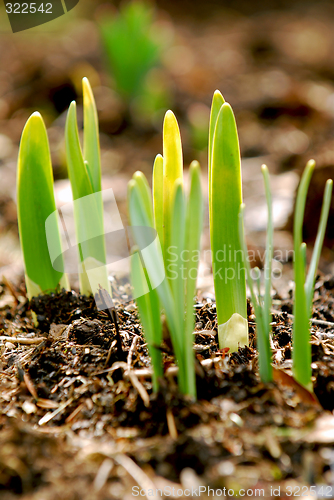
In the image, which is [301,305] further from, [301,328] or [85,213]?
[85,213]

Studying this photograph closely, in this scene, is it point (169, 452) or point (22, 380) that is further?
point (22, 380)

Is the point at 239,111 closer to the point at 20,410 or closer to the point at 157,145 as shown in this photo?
the point at 157,145

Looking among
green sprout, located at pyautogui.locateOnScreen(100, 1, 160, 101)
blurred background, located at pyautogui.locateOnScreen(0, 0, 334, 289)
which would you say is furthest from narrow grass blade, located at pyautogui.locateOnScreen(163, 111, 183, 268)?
green sprout, located at pyautogui.locateOnScreen(100, 1, 160, 101)

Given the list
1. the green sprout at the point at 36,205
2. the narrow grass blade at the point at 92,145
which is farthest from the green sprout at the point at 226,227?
the green sprout at the point at 36,205

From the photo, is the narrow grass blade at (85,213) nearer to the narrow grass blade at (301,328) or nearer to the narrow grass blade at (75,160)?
the narrow grass blade at (75,160)

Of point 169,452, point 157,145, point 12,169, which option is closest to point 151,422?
point 169,452

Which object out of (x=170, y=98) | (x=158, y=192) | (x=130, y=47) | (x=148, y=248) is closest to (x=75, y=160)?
(x=158, y=192)
